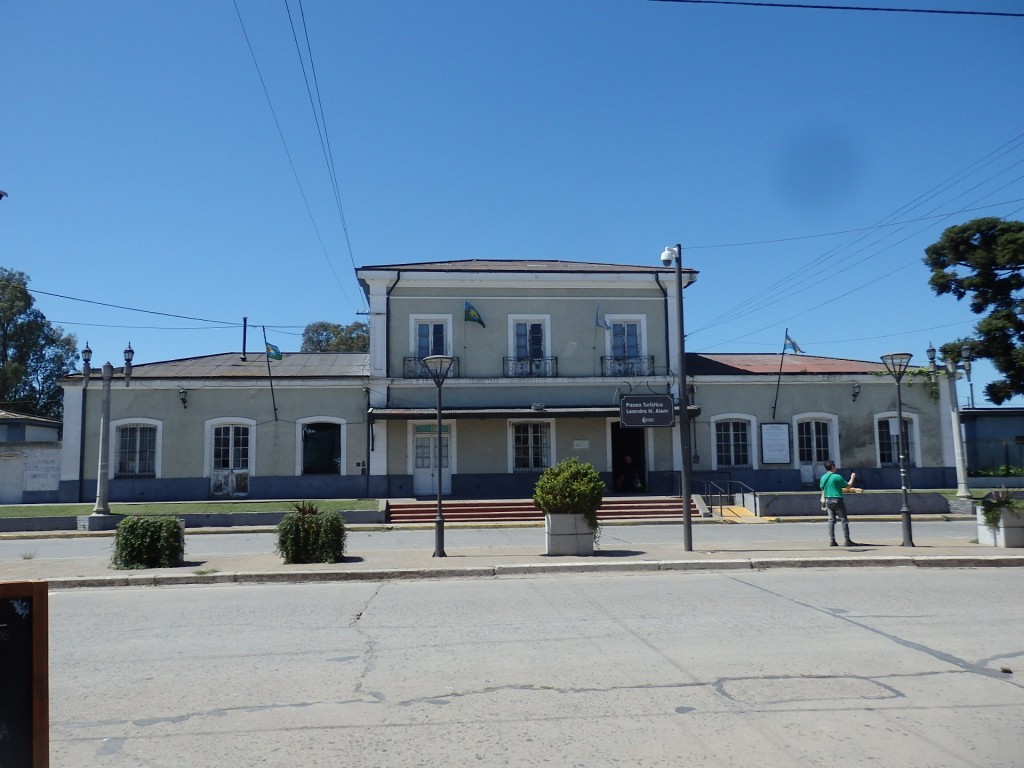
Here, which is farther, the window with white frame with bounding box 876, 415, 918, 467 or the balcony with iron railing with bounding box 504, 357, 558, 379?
the window with white frame with bounding box 876, 415, 918, 467

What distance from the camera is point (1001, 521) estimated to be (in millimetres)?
15250

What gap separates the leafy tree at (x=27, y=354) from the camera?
51.1 metres

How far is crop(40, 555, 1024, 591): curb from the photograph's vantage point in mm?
12164

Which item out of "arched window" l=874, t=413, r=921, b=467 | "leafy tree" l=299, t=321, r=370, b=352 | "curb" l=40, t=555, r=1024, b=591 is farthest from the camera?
"leafy tree" l=299, t=321, r=370, b=352

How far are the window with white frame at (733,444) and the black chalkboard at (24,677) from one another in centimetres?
2707

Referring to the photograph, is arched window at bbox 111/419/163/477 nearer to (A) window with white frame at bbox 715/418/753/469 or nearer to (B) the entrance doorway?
(B) the entrance doorway

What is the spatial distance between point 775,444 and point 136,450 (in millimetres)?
22352

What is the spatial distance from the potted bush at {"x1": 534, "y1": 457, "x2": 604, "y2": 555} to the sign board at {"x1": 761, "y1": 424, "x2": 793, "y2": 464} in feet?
52.8

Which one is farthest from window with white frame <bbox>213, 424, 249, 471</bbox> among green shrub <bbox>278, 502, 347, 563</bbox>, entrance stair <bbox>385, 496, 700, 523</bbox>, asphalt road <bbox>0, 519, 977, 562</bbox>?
green shrub <bbox>278, 502, 347, 563</bbox>

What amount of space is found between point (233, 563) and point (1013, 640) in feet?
37.9

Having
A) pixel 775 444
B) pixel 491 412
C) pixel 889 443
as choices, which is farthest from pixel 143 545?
pixel 889 443

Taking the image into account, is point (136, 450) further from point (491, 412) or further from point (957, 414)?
point (957, 414)

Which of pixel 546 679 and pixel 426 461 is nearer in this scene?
pixel 546 679

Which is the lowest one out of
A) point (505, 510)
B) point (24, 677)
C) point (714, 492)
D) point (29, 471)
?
point (505, 510)
